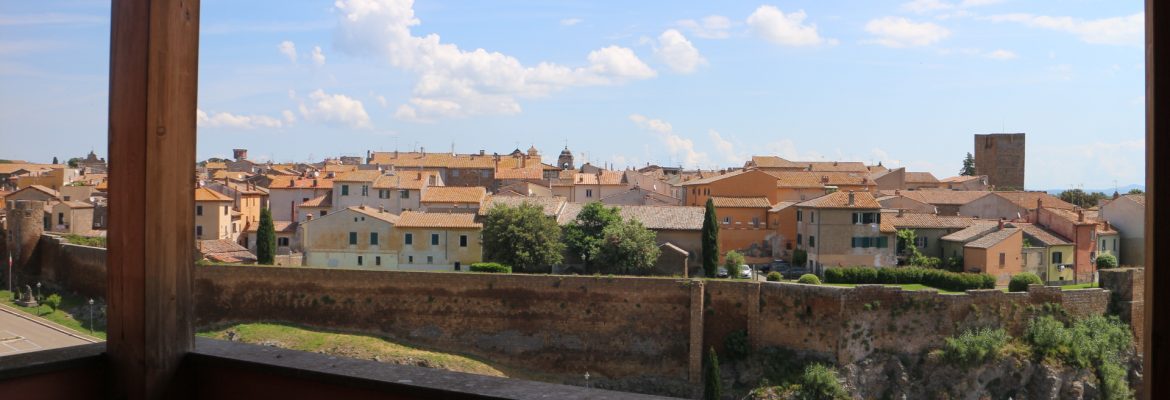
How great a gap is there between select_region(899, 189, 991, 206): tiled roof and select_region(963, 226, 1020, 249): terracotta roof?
922 cm

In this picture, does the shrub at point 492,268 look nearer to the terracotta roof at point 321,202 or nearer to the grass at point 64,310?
the grass at point 64,310

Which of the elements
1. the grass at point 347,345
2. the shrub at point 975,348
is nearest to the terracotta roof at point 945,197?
the shrub at point 975,348

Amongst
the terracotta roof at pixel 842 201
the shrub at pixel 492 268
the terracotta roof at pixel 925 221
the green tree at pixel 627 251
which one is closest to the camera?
the shrub at pixel 492 268

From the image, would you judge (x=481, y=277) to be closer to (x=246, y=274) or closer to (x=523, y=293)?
(x=523, y=293)

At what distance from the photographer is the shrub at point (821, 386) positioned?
18969 mm

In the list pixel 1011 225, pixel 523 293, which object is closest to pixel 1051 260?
pixel 1011 225

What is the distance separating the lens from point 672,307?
21.0 metres

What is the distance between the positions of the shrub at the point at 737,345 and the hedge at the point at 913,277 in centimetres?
464

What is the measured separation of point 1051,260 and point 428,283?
708 inches

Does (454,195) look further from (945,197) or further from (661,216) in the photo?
(945,197)

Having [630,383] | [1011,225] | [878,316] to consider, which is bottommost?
[630,383]

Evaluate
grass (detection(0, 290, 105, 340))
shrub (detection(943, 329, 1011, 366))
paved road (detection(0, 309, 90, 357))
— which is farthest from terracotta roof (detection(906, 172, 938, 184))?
paved road (detection(0, 309, 90, 357))

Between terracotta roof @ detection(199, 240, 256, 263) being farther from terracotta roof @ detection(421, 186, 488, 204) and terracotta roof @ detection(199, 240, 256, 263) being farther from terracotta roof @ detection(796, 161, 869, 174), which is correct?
terracotta roof @ detection(796, 161, 869, 174)

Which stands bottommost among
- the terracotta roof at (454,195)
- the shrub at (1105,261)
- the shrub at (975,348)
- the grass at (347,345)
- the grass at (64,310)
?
the grass at (347,345)
